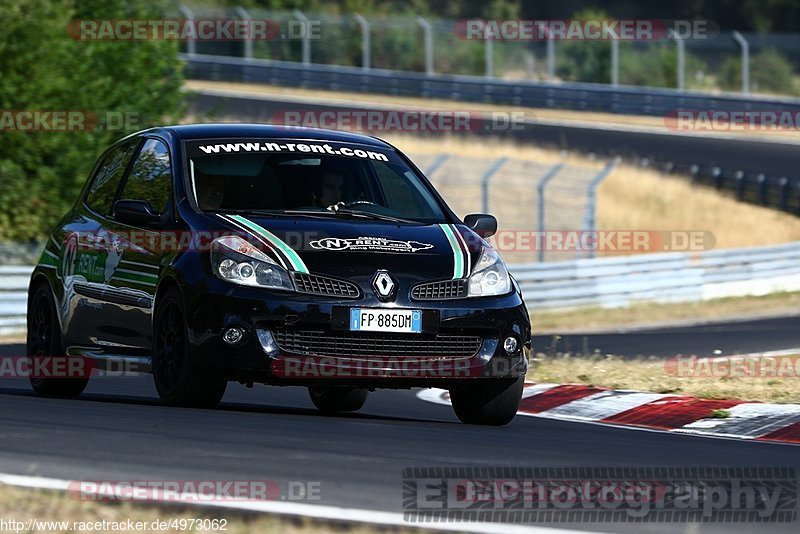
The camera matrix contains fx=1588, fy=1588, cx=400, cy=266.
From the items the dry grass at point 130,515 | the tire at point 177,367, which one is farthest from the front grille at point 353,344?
the dry grass at point 130,515

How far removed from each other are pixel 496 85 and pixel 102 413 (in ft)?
116

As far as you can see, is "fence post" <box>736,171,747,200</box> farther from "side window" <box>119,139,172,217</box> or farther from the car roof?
"side window" <box>119,139,172,217</box>

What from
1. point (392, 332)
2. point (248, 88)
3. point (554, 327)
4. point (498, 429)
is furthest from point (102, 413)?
point (248, 88)

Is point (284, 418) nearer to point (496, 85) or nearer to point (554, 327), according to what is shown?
point (554, 327)

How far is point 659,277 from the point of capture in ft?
79.1

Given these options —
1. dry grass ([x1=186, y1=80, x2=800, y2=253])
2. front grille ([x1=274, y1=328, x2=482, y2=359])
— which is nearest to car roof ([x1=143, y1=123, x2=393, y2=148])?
front grille ([x1=274, y1=328, x2=482, y2=359])

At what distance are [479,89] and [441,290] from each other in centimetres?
3536

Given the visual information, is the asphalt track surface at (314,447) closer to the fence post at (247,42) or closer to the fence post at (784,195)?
the fence post at (784,195)

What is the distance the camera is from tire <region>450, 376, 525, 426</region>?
8672 mm

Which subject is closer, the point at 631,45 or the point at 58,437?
the point at 58,437

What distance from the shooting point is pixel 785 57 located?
1821 inches

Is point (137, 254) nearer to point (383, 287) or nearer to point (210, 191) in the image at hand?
point (210, 191)

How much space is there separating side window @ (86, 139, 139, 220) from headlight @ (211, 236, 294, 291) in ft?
5.38

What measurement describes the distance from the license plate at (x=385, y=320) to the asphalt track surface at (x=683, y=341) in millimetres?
7710
